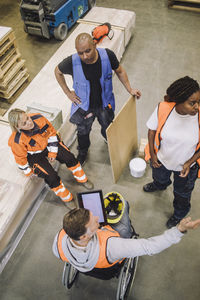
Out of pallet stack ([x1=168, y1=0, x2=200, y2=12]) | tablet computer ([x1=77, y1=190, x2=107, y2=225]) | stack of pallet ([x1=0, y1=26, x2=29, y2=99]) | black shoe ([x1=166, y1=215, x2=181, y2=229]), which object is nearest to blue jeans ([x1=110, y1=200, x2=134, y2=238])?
tablet computer ([x1=77, y1=190, x2=107, y2=225])

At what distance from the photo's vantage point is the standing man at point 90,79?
269 centimetres

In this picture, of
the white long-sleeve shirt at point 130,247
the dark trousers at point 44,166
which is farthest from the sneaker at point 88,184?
the white long-sleeve shirt at point 130,247

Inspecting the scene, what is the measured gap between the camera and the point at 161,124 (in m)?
2.31

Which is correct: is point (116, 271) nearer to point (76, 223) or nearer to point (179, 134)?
point (76, 223)

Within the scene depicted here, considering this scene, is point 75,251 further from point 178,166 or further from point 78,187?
point 78,187

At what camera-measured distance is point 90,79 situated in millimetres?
2910

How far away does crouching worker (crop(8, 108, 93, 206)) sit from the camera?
2748 millimetres

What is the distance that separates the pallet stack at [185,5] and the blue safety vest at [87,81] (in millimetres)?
4881

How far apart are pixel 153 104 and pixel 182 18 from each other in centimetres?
322

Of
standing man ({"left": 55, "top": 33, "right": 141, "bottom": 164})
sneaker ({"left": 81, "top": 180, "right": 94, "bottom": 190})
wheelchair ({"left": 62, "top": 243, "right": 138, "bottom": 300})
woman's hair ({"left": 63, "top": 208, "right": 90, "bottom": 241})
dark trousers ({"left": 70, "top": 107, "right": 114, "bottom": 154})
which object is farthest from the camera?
sneaker ({"left": 81, "top": 180, "right": 94, "bottom": 190})

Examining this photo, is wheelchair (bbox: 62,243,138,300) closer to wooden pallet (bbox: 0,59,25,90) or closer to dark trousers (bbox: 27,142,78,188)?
dark trousers (bbox: 27,142,78,188)

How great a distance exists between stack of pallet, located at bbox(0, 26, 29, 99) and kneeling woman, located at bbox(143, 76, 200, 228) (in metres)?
3.08

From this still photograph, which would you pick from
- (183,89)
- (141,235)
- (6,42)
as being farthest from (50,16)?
(141,235)

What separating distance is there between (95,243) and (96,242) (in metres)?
0.01
